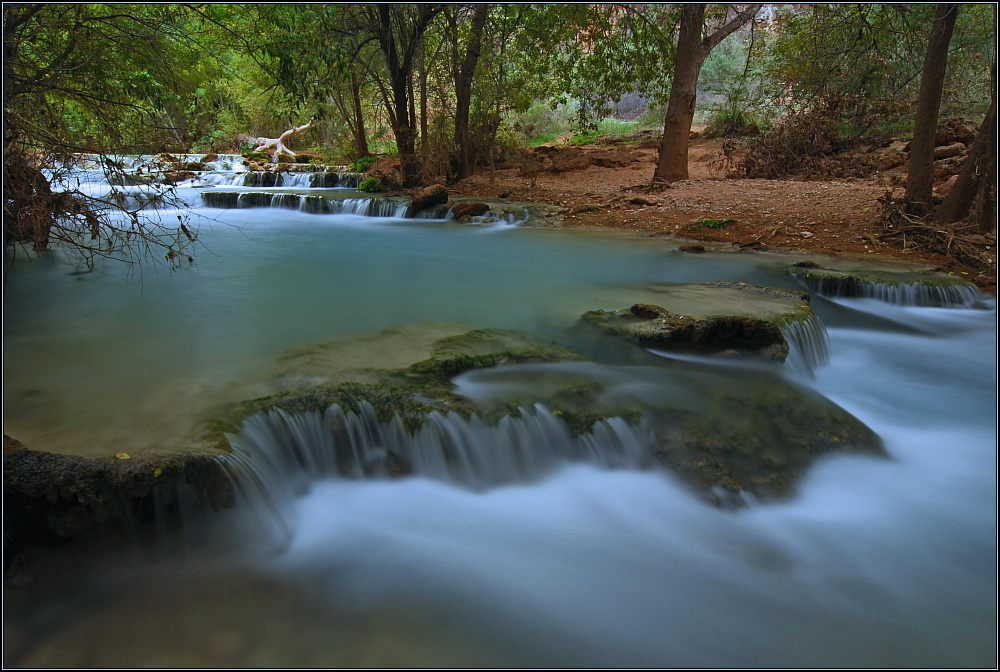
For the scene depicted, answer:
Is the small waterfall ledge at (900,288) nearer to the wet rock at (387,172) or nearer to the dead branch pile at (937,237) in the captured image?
the dead branch pile at (937,237)

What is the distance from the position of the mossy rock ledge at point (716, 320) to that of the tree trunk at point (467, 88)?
1139cm

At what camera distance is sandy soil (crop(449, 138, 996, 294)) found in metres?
9.33

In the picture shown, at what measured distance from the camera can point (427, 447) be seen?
3793 mm

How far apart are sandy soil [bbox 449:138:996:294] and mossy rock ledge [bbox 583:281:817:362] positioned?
332 cm

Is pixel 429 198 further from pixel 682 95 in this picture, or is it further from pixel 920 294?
pixel 920 294

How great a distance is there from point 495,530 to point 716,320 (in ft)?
9.59

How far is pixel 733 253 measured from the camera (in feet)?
30.8

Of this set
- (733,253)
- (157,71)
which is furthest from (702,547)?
(733,253)

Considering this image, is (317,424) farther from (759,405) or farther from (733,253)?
(733,253)

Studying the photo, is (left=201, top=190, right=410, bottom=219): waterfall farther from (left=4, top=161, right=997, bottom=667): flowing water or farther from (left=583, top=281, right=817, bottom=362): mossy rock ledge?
(left=583, top=281, right=817, bottom=362): mossy rock ledge

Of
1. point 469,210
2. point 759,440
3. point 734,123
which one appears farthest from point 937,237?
point 734,123

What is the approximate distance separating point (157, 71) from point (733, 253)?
26.0ft

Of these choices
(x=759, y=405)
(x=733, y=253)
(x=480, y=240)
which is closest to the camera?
(x=759, y=405)

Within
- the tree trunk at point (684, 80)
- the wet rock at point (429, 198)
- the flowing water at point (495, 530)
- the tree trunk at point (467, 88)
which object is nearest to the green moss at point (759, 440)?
the flowing water at point (495, 530)
